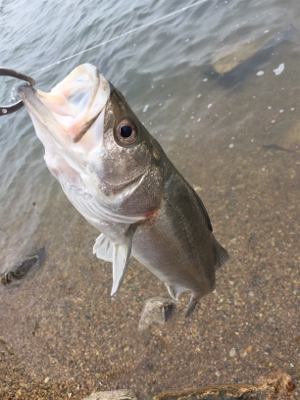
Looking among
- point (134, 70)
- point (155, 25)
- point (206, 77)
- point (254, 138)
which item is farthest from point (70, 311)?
point (155, 25)

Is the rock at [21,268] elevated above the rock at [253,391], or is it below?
above

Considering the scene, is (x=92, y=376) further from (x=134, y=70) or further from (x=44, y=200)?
(x=134, y=70)

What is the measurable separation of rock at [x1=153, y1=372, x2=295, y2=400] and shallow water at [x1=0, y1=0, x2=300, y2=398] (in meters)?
0.14

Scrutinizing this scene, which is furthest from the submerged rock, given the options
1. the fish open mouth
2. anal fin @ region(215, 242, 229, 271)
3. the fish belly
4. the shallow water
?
the fish open mouth

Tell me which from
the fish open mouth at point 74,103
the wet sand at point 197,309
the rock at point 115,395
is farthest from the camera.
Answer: the wet sand at point 197,309

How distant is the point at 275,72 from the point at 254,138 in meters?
1.76

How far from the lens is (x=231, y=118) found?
6.09 metres

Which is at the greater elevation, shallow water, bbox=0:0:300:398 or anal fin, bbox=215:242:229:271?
anal fin, bbox=215:242:229:271

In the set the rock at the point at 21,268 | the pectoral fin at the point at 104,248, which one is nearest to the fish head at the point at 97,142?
the pectoral fin at the point at 104,248

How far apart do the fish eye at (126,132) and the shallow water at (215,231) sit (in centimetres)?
260

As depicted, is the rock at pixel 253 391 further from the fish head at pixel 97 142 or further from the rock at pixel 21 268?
the rock at pixel 21 268

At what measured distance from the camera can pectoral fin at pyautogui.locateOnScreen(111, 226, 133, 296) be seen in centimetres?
219

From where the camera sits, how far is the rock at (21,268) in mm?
5117

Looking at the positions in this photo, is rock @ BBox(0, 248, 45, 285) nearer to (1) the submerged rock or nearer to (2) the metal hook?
(2) the metal hook
